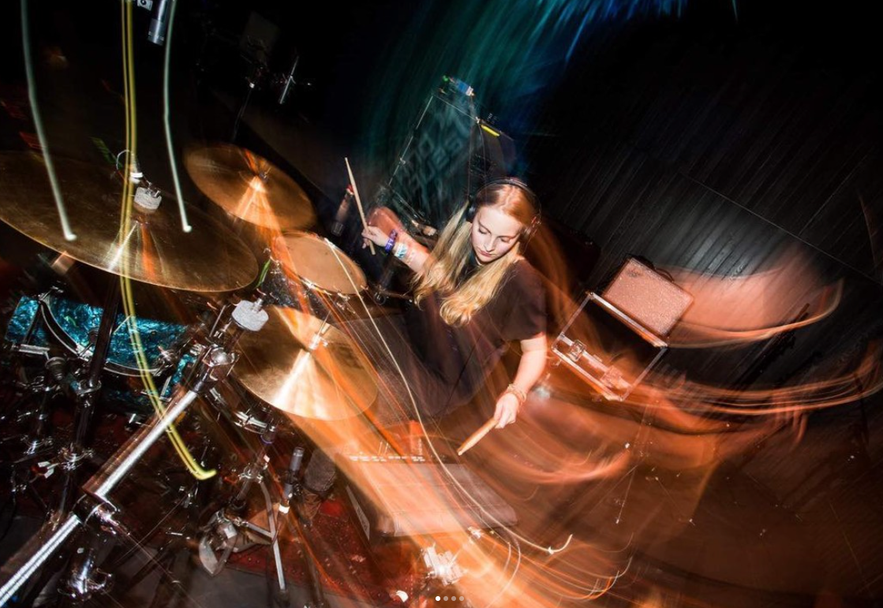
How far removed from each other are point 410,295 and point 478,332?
56 cm

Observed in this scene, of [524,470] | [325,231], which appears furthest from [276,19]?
[524,470]

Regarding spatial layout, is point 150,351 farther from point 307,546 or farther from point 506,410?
point 506,410

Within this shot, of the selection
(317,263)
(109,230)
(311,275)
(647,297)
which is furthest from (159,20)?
(647,297)

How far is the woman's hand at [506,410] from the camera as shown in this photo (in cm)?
196

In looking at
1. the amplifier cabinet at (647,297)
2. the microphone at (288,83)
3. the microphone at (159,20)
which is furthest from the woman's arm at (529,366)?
the microphone at (288,83)

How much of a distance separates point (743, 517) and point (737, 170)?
3972mm

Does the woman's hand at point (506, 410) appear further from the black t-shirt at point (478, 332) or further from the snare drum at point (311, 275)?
the snare drum at point (311, 275)

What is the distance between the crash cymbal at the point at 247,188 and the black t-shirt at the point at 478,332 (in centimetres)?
108

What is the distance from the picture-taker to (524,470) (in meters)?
3.06

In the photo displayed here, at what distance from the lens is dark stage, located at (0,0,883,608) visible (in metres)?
1.62

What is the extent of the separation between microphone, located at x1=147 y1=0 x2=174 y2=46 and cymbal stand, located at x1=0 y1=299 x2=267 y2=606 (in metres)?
4.37

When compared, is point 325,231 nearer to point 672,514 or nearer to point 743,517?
point 672,514

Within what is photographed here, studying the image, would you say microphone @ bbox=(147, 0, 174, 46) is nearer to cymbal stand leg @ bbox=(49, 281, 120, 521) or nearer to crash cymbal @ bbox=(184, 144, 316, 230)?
crash cymbal @ bbox=(184, 144, 316, 230)

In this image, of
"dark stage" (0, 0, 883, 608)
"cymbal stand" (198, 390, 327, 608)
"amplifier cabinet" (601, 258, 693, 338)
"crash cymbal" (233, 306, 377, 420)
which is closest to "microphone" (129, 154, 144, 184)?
"dark stage" (0, 0, 883, 608)
